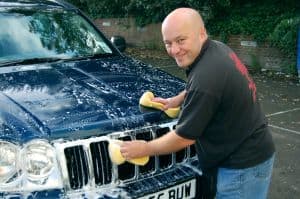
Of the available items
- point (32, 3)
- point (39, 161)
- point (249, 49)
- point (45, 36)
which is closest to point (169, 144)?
point (39, 161)

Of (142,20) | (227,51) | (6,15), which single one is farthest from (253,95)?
(142,20)

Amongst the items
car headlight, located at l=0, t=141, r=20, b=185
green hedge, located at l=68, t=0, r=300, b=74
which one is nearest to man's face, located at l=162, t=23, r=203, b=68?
car headlight, located at l=0, t=141, r=20, b=185

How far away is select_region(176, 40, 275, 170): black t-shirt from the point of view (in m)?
2.23

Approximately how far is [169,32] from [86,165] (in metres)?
0.97

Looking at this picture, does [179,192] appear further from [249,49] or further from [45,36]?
[249,49]

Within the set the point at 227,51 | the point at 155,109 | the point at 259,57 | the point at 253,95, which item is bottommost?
the point at 259,57

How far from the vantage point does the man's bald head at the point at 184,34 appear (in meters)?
2.21

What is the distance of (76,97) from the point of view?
305 centimetres

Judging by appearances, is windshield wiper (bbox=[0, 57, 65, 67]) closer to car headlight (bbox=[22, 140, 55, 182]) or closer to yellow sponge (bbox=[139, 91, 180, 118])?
yellow sponge (bbox=[139, 91, 180, 118])

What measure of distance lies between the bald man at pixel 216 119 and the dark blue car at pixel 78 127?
1.11 ft

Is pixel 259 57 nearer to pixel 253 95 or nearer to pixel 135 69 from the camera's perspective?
pixel 135 69

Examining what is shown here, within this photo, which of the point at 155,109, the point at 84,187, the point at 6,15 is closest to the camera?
the point at 84,187

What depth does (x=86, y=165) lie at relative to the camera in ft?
8.82

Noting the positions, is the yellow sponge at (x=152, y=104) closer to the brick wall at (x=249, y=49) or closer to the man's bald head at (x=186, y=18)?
the man's bald head at (x=186, y=18)
